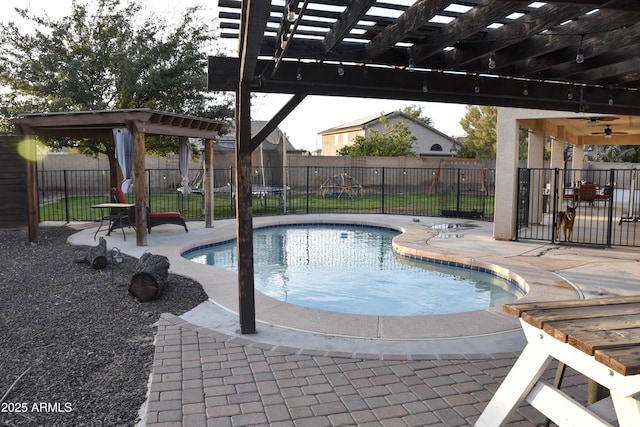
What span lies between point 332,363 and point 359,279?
169 inches

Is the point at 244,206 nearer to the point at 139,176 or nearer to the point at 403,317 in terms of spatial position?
the point at 403,317

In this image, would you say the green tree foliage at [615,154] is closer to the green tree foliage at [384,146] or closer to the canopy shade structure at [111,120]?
the green tree foliage at [384,146]

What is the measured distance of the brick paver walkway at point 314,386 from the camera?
2.97 meters

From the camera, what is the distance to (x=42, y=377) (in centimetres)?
353

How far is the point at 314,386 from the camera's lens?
340 centimetres

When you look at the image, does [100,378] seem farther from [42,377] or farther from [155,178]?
[155,178]

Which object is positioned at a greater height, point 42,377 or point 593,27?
point 593,27

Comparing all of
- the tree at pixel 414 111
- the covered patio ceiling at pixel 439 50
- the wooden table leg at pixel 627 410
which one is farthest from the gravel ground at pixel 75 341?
the tree at pixel 414 111

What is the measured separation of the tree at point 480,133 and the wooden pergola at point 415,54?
30402 millimetres

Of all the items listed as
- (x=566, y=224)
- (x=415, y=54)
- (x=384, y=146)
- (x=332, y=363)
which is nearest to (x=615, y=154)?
(x=384, y=146)

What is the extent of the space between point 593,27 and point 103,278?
6.28 m

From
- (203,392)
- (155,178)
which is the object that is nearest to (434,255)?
(203,392)

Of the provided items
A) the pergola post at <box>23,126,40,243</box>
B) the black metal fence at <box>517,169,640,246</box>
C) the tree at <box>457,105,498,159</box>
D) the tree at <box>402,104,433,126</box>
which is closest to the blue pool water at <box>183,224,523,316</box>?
the black metal fence at <box>517,169,640,246</box>

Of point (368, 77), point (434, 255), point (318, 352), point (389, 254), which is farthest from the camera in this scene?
point (389, 254)
